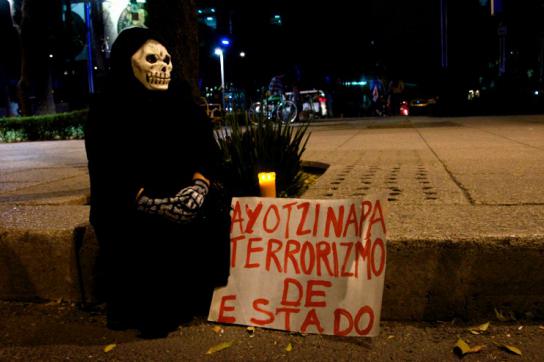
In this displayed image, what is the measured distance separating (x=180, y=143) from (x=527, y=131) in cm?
856

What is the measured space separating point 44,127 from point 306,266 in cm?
1462

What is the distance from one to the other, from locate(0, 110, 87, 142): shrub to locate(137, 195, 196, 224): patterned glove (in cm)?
1393

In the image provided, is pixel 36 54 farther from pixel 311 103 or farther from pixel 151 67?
pixel 151 67

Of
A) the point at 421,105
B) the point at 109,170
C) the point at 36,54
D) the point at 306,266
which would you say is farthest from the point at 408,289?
the point at 421,105

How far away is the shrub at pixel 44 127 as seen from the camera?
1576 centimetres

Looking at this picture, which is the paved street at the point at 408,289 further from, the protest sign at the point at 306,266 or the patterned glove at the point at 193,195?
the patterned glove at the point at 193,195

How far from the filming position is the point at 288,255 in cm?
300

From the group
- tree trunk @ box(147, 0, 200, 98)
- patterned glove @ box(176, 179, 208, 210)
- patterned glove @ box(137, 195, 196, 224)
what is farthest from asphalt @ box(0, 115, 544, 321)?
tree trunk @ box(147, 0, 200, 98)

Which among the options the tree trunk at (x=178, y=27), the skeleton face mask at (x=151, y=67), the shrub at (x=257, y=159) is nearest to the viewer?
the skeleton face mask at (x=151, y=67)

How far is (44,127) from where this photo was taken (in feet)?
52.0

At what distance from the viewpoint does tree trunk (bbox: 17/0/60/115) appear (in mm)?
18344

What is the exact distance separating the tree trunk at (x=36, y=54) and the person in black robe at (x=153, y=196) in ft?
57.0

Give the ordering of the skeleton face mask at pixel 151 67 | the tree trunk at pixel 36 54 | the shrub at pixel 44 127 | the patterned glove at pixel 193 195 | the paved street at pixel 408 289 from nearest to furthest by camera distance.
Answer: the paved street at pixel 408 289 → the patterned glove at pixel 193 195 → the skeleton face mask at pixel 151 67 → the shrub at pixel 44 127 → the tree trunk at pixel 36 54

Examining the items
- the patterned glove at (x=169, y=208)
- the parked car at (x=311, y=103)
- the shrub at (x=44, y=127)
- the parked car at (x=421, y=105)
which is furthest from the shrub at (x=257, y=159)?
the parked car at (x=421, y=105)
